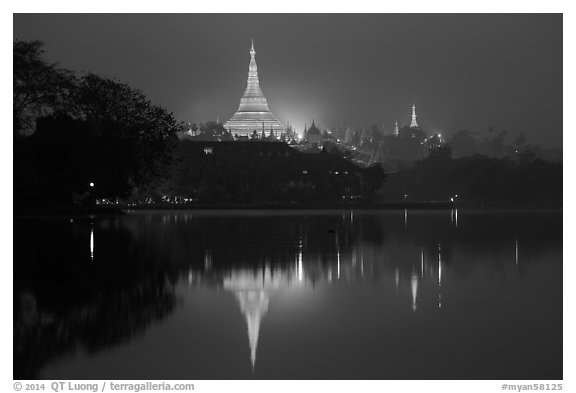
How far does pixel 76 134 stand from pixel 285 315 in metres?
43.6

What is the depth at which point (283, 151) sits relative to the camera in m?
147

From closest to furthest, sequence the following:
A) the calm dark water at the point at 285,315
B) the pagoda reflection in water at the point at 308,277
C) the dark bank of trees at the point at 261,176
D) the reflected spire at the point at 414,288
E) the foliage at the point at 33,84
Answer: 1. the calm dark water at the point at 285,315
2. the reflected spire at the point at 414,288
3. the pagoda reflection in water at the point at 308,277
4. the foliage at the point at 33,84
5. the dark bank of trees at the point at 261,176

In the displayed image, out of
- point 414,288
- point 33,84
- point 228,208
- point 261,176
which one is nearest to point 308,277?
point 414,288

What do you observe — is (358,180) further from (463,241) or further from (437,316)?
(437,316)

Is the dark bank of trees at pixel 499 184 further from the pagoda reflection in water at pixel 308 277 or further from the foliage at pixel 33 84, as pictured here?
the pagoda reflection in water at pixel 308 277

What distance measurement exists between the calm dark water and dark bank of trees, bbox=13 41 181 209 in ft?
92.2

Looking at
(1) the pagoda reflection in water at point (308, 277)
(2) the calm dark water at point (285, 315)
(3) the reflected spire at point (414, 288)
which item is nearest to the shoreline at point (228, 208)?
(2) the calm dark water at point (285, 315)

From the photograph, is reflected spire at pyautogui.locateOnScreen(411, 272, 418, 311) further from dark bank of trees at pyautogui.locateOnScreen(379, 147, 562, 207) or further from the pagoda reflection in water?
dark bank of trees at pyautogui.locateOnScreen(379, 147, 562, 207)

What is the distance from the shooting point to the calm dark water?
10.3 m

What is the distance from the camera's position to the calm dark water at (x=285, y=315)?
10297 mm

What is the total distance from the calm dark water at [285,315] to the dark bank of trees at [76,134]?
2812 cm

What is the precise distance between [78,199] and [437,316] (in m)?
60.4

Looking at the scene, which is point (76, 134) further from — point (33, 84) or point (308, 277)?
point (308, 277)

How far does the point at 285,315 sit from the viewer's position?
13.7 m
